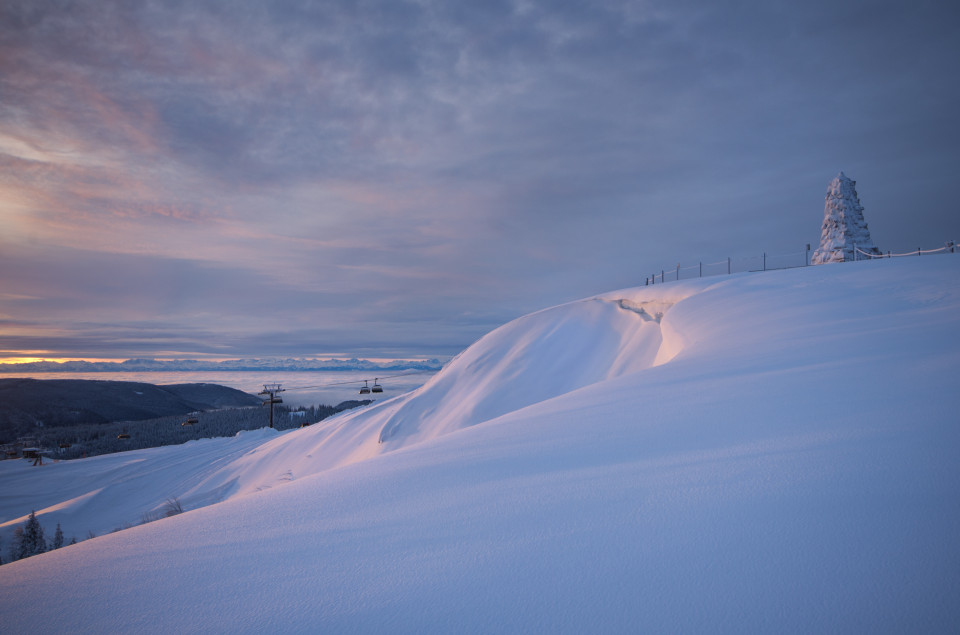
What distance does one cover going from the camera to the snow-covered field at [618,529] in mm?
1980

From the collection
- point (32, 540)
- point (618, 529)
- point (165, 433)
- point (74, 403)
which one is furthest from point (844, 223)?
point (74, 403)

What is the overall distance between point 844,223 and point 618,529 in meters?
32.8

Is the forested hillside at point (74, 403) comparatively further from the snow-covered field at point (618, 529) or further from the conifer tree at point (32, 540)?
the snow-covered field at point (618, 529)

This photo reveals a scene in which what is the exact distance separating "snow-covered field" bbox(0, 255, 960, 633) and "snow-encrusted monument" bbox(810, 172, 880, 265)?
2553 centimetres

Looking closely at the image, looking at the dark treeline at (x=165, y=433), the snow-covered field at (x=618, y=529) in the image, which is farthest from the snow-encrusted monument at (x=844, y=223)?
the dark treeline at (x=165, y=433)

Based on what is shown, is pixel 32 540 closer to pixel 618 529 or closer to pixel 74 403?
pixel 618 529

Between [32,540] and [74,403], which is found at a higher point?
[32,540]

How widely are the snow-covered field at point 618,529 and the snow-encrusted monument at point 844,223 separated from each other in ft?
83.8

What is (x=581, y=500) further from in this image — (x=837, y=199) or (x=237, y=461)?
(x=837, y=199)

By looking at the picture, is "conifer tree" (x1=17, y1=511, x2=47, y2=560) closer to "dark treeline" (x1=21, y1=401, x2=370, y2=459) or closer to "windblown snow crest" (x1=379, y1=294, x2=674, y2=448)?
"windblown snow crest" (x1=379, y1=294, x2=674, y2=448)

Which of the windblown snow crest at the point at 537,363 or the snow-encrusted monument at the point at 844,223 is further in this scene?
the snow-encrusted monument at the point at 844,223

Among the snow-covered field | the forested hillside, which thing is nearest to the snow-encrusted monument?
the snow-covered field

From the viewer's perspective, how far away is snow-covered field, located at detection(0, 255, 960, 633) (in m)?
1.98

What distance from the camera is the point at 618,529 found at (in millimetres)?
2553
